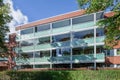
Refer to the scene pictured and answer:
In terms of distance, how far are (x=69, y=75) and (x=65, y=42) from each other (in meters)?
24.1

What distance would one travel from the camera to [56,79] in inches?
1294

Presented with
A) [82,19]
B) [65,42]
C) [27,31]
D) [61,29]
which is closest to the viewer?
[82,19]

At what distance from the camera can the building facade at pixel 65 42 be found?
163ft

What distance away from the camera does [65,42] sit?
5541cm

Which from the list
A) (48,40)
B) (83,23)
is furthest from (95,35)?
(48,40)

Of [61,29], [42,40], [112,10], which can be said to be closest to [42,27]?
[42,40]

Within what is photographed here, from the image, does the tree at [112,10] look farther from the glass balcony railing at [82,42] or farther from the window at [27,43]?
the window at [27,43]

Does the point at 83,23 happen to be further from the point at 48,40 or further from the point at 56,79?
the point at 56,79

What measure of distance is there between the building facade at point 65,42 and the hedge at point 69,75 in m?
14.9

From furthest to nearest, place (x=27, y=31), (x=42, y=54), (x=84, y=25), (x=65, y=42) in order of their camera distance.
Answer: (x=27, y=31) < (x=42, y=54) < (x=65, y=42) < (x=84, y=25)

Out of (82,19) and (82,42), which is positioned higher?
(82,19)

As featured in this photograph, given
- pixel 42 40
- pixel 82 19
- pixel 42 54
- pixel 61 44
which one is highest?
pixel 82 19

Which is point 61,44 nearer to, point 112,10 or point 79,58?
point 79,58

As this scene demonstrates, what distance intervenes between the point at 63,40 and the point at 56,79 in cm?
2482
